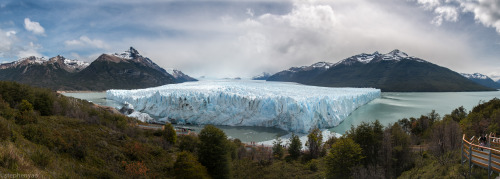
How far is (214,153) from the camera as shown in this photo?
10.4 meters

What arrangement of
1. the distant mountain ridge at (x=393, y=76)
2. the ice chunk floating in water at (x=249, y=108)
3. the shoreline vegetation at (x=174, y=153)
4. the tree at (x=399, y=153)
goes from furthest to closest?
the distant mountain ridge at (x=393, y=76) < the ice chunk floating in water at (x=249, y=108) < the tree at (x=399, y=153) < the shoreline vegetation at (x=174, y=153)

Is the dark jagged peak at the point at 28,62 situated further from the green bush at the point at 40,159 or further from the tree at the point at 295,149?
the green bush at the point at 40,159

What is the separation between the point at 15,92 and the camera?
15.2 metres

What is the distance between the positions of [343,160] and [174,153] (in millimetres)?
8637

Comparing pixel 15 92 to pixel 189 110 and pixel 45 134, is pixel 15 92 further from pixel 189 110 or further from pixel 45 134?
pixel 189 110

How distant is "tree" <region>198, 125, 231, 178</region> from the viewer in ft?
33.9

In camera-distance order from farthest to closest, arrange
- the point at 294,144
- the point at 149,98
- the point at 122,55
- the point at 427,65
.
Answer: the point at 122,55, the point at 427,65, the point at 149,98, the point at 294,144

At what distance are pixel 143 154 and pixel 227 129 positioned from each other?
691 inches

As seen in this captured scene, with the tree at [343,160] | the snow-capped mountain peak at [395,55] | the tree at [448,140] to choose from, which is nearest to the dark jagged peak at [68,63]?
the tree at [343,160]

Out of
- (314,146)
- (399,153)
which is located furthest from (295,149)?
(399,153)

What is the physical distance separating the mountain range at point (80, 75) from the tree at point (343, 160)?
11140cm

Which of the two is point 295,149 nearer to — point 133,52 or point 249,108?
point 249,108

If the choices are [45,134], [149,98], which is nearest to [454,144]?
[45,134]

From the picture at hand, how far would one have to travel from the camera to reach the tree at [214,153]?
10.3 meters
